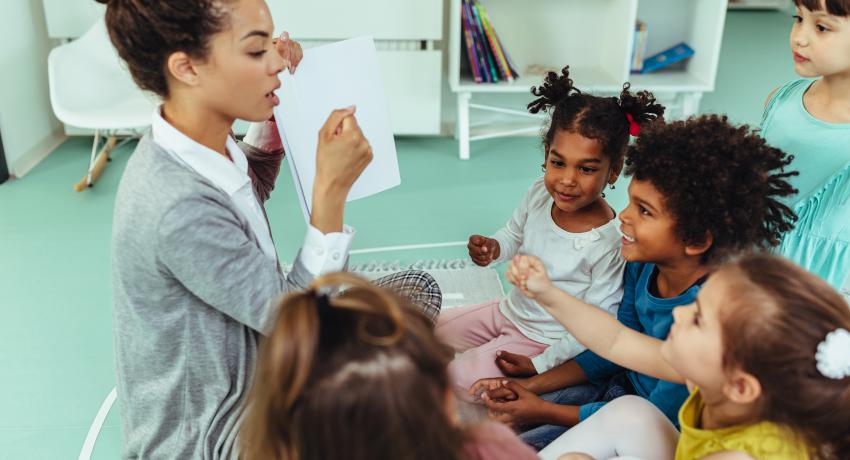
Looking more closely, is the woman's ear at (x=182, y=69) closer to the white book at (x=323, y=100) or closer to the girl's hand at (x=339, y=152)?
the girl's hand at (x=339, y=152)

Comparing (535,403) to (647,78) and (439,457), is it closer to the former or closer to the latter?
(439,457)

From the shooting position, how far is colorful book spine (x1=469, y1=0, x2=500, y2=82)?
10.3 ft

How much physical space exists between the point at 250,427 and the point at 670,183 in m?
0.87

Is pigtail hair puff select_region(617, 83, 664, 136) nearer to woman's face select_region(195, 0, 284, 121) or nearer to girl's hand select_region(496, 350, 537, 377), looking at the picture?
girl's hand select_region(496, 350, 537, 377)

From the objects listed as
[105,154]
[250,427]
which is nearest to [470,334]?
[250,427]

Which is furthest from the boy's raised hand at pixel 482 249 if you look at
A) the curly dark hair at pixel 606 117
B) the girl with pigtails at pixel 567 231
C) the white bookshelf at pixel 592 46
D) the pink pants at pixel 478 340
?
the white bookshelf at pixel 592 46

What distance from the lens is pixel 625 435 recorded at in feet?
4.09

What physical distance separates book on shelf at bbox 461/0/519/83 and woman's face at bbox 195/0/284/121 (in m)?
2.01


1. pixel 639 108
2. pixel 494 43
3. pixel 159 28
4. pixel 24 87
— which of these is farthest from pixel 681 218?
pixel 24 87

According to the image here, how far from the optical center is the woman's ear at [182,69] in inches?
44.4

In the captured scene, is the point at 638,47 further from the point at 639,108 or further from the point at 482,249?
the point at 482,249

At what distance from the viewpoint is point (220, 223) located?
1.09 meters

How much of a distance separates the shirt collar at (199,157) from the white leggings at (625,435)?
68 cm

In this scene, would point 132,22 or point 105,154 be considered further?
Answer: point 105,154
